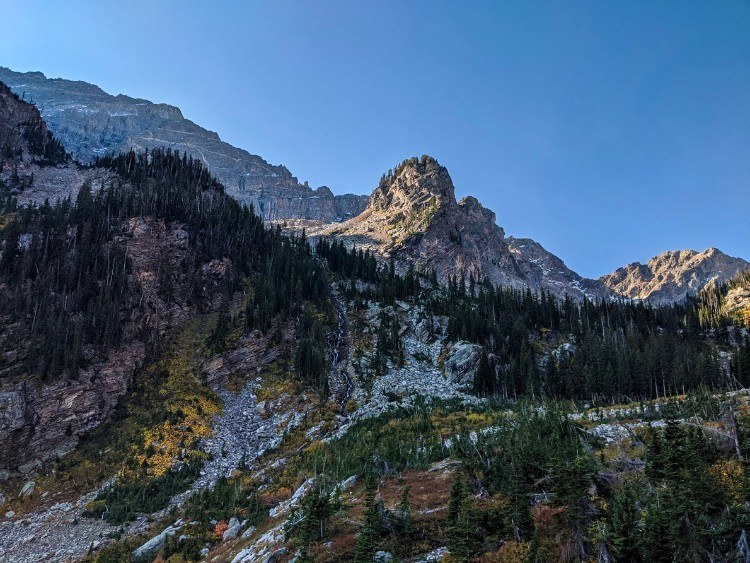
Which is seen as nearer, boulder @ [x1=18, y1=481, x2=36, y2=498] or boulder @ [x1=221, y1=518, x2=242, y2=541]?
boulder @ [x1=221, y1=518, x2=242, y2=541]

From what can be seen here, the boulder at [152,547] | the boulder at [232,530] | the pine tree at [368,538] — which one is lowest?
the boulder at [152,547]

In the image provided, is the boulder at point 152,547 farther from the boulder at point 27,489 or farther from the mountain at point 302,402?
the boulder at point 27,489

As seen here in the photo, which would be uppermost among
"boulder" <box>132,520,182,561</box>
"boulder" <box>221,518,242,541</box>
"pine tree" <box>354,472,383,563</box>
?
"pine tree" <box>354,472,383,563</box>

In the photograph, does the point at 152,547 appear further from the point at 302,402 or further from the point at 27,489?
the point at 302,402

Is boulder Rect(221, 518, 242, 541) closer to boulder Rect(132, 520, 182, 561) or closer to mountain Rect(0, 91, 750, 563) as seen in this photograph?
mountain Rect(0, 91, 750, 563)

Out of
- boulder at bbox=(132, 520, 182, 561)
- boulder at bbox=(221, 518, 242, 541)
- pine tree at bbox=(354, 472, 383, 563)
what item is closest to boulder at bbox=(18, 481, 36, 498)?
boulder at bbox=(132, 520, 182, 561)

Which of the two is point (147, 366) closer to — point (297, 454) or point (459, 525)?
point (297, 454)

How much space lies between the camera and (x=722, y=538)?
27156 mm

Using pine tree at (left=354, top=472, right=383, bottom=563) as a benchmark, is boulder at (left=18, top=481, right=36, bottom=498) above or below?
below

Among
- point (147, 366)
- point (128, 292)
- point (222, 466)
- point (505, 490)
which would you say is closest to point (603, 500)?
point (505, 490)

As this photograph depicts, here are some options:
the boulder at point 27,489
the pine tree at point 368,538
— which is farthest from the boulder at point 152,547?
the pine tree at point 368,538

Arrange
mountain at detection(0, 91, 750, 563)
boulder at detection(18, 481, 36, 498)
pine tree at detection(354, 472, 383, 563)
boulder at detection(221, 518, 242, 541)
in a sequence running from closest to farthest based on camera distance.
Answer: pine tree at detection(354, 472, 383, 563), mountain at detection(0, 91, 750, 563), boulder at detection(221, 518, 242, 541), boulder at detection(18, 481, 36, 498)

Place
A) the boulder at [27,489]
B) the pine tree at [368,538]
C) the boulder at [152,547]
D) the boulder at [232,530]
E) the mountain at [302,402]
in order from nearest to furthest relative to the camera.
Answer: the pine tree at [368,538], the mountain at [302,402], the boulder at [152,547], the boulder at [232,530], the boulder at [27,489]

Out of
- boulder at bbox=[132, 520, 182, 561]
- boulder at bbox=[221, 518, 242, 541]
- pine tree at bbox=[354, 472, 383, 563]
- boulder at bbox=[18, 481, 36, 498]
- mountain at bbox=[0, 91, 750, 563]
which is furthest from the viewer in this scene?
boulder at bbox=[18, 481, 36, 498]
